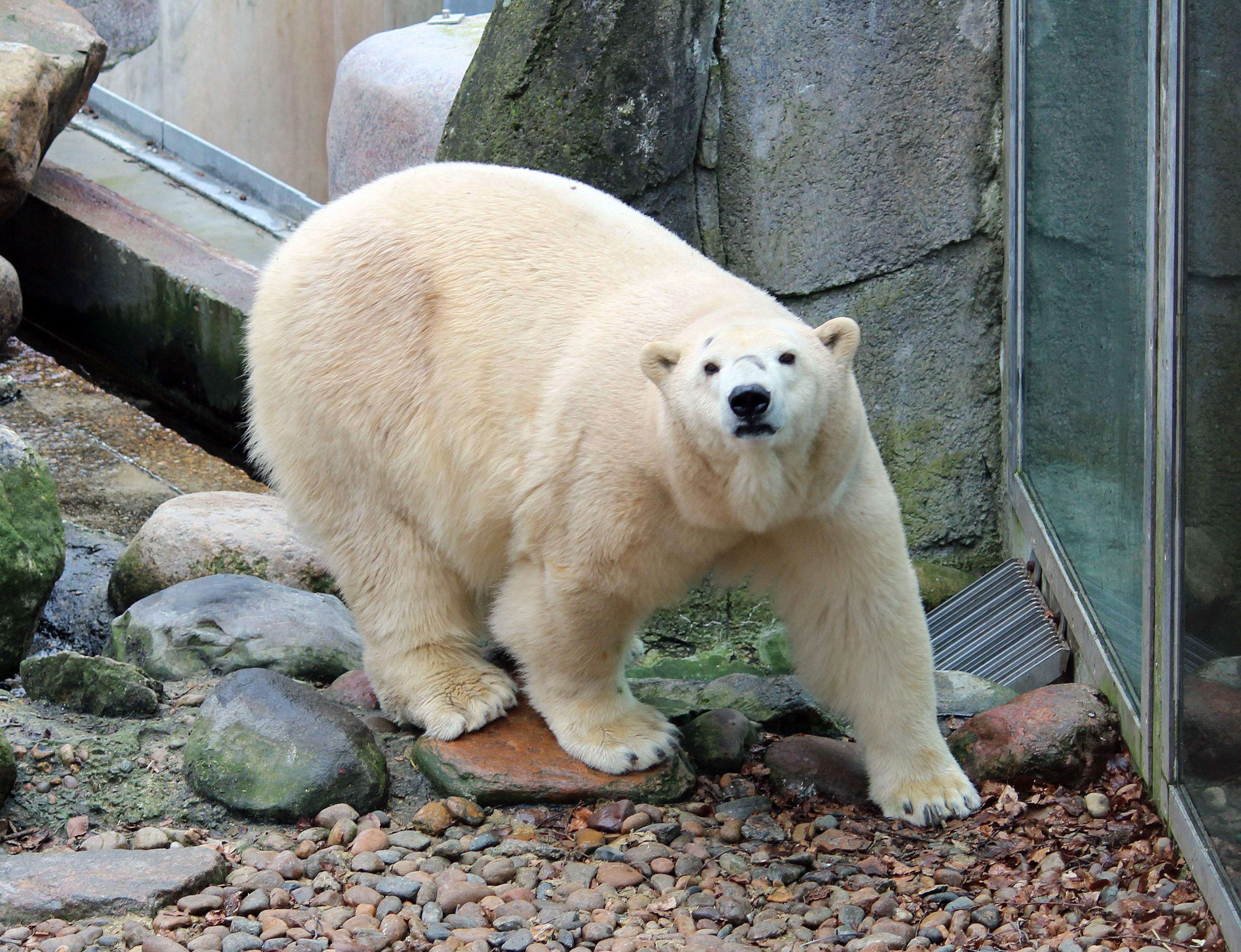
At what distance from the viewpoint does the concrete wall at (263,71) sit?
9.63 metres

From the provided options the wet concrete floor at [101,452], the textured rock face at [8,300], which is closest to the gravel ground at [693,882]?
the wet concrete floor at [101,452]

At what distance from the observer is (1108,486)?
135 inches

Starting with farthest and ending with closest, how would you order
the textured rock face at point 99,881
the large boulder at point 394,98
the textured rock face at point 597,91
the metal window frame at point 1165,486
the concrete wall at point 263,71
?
the concrete wall at point 263,71 < the large boulder at point 394,98 < the textured rock face at point 597,91 < the metal window frame at point 1165,486 < the textured rock face at point 99,881

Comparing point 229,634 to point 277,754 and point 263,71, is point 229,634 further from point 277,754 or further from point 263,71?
point 263,71

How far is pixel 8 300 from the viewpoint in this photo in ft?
23.5

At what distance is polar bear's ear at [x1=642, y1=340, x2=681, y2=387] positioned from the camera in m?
2.74

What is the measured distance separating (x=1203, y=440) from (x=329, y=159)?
677 centimetres

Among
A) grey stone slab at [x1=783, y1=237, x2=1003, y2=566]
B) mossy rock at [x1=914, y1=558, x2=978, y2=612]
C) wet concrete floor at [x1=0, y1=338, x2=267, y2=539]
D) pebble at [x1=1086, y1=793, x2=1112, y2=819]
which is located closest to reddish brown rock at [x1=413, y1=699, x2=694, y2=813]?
pebble at [x1=1086, y1=793, x2=1112, y2=819]

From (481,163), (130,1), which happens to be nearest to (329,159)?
(130,1)

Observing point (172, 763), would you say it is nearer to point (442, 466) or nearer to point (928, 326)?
point (442, 466)

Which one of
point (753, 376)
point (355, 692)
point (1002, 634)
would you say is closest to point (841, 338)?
point (753, 376)

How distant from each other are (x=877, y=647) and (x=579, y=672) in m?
0.73

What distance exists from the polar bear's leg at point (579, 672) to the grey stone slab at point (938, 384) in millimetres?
1747

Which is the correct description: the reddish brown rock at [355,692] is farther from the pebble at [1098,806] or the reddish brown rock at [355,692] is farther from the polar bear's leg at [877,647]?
the pebble at [1098,806]
